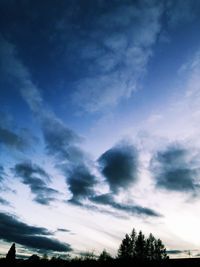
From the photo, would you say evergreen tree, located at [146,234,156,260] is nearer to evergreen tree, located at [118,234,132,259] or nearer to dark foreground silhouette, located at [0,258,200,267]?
evergreen tree, located at [118,234,132,259]

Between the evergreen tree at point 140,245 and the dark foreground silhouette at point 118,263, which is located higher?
the evergreen tree at point 140,245

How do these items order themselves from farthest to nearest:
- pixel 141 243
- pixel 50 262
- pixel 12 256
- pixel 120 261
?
pixel 141 243, pixel 12 256, pixel 50 262, pixel 120 261

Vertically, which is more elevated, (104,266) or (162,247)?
(162,247)

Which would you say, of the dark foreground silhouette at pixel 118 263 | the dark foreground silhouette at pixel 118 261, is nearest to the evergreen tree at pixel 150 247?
the dark foreground silhouette at pixel 118 261

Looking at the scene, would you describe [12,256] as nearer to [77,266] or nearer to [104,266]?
[77,266]

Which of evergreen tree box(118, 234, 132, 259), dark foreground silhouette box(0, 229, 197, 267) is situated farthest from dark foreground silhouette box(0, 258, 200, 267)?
evergreen tree box(118, 234, 132, 259)

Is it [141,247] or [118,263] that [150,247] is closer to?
[141,247]

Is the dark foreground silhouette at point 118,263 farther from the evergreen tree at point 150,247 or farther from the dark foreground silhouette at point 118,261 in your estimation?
the evergreen tree at point 150,247

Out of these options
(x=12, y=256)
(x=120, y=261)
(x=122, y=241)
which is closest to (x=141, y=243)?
(x=122, y=241)

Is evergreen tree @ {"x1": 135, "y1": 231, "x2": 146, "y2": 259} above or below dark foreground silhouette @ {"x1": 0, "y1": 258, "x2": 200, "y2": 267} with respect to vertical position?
above

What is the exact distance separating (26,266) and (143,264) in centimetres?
1852

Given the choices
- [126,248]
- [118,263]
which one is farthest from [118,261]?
[126,248]

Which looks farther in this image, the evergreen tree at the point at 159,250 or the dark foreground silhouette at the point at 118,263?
the evergreen tree at the point at 159,250

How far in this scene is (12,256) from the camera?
1455 inches
